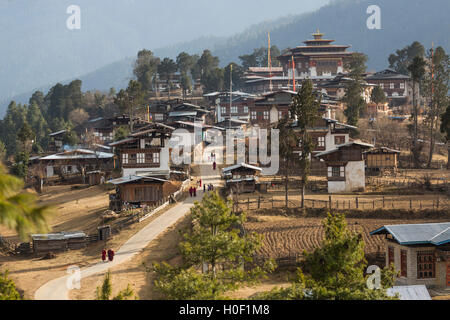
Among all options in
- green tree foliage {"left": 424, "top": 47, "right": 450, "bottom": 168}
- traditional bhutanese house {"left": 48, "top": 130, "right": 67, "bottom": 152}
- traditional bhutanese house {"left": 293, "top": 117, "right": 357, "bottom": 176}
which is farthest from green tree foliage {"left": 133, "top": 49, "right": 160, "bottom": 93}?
green tree foliage {"left": 424, "top": 47, "right": 450, "bottom": 168}

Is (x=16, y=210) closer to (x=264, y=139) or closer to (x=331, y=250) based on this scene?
(x=331, y=250)

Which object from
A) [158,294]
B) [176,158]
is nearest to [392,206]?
[158,294]

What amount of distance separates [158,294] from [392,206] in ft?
74.7

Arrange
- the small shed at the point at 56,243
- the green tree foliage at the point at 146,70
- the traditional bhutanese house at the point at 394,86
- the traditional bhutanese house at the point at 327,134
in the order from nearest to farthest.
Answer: the small shed at the point at 56,243
the traditional bhutanese house at the point at 327,134
the traditional bhutanese house at the point at 394,86
the green tree foliage at the point at 146,70

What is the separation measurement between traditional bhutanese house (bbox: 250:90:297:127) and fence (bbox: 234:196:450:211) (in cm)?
3068

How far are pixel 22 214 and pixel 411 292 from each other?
19.1m

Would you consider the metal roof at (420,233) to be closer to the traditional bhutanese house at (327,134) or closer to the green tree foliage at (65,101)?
the traditional bhutanese house at (327,134)

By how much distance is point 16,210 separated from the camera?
34.5ft

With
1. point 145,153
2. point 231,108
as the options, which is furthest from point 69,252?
point 231,108

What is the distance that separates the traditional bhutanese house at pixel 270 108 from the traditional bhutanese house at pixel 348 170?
78.5ft

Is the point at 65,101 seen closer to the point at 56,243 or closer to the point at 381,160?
the point at 381,160

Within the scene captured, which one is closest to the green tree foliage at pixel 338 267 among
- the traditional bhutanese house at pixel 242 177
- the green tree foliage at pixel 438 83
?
the traditional bhutanese house at pixel 242 177

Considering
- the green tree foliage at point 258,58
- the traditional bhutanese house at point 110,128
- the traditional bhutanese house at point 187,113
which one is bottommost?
the traditional bhutanese house at point 110,128

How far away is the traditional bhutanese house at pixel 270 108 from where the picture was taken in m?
76.4
